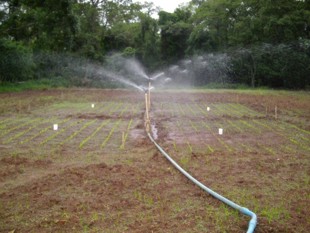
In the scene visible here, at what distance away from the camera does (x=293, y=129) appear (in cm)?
1066

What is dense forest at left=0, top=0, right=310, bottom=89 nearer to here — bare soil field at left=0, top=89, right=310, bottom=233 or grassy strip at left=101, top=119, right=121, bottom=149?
grassy strip at left=101, top=119, right=121, bottom=149

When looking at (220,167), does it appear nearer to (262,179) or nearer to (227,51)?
(262,179)

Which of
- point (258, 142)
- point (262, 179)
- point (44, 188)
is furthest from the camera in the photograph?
point (258, 142)

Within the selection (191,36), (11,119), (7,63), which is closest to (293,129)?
(11,119)

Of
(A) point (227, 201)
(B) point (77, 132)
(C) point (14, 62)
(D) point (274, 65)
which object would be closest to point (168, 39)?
(D) point (274, 65)

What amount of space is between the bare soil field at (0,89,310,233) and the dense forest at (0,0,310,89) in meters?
15.4

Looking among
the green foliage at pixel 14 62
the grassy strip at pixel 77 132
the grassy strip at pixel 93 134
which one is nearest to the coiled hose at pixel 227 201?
the grassy strip at pixel 93 134

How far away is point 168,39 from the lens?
132 ft

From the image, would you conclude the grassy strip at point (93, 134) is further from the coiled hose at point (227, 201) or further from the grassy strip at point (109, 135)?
the coiled hose at point (227, 201)

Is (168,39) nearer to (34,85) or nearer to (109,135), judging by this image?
(34,85)

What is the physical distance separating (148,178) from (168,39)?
118 ft

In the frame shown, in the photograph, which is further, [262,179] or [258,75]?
[258,75]

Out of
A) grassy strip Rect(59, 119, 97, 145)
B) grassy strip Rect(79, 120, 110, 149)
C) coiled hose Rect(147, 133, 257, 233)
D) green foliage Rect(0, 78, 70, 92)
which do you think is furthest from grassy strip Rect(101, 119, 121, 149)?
green foliage Rect(0, 78, 70, 92)

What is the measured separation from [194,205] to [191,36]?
33.9 metres
